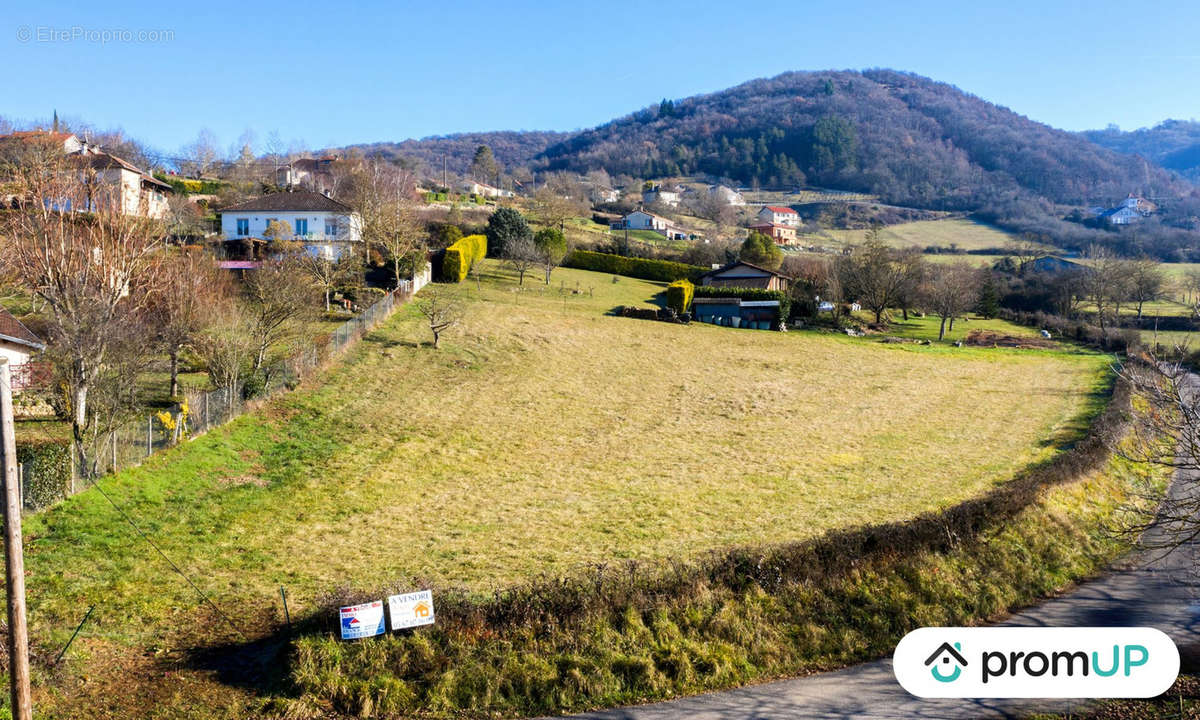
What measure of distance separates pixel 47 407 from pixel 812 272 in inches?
2200

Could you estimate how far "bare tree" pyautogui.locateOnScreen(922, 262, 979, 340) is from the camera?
187 ft

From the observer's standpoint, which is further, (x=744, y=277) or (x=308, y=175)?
(x=308, y=175)

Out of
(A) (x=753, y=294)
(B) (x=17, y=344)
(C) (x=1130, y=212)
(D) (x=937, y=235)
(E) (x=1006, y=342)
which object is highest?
(C) (x=1130, y=212)

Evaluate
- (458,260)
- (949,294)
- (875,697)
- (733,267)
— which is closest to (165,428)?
(875,697)

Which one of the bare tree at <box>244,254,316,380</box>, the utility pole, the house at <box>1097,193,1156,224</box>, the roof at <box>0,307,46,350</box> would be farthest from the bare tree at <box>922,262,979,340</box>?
the house at <box>1097,193,1156,224</box>

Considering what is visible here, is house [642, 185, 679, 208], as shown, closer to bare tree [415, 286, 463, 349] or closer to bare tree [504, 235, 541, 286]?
bare tree [504, 235, 541, 286]

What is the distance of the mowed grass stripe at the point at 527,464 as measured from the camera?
1602cm

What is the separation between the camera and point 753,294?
5566 cm

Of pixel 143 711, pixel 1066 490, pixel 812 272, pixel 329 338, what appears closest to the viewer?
pixel 143 711

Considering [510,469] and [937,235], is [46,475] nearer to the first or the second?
[510,469]

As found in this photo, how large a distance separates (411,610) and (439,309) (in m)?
29.3

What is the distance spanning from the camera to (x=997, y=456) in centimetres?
2689

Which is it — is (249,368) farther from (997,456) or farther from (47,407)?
(997,456)

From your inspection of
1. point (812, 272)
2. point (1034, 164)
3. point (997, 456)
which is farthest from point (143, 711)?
point (1034, 164)
